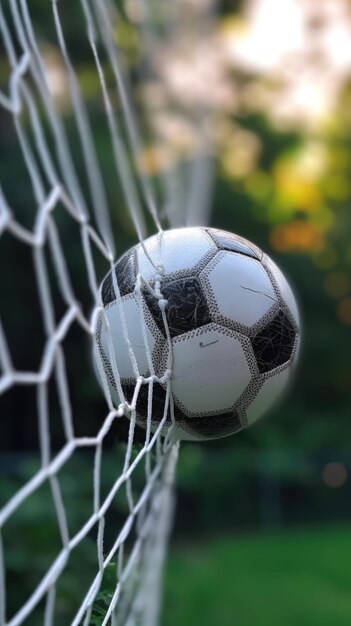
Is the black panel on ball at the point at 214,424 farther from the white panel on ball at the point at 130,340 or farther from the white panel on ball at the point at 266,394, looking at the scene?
the white panel on ball at the point at 130,340

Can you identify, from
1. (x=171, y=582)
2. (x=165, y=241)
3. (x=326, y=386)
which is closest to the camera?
(x=165, y=241)

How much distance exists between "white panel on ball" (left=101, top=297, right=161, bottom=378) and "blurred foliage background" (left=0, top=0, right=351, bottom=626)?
13.8ft

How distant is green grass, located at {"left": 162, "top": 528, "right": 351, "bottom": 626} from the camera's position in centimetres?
526

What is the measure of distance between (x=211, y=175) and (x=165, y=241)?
9397 millimetres

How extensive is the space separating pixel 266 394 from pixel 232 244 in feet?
1.15

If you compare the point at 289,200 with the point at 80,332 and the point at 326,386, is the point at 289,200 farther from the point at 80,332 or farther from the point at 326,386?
the point at 80,332

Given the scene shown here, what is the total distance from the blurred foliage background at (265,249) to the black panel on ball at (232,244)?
416cm

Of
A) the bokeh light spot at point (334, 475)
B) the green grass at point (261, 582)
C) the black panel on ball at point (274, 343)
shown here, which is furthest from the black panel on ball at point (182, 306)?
the bokeh light spot at point (334, 475)

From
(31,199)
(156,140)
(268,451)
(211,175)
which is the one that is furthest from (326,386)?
(31,199)

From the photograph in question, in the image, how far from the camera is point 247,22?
1340 centimetres

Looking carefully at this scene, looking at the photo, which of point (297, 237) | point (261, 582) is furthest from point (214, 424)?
point (297, 237)

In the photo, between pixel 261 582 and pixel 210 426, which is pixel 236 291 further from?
pixel 261 582

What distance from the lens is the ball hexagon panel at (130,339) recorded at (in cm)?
204

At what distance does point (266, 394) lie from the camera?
217cm
